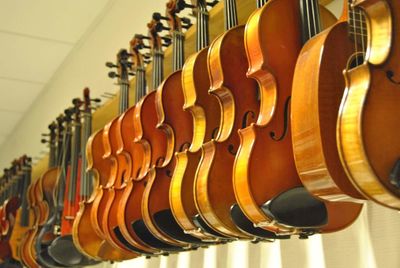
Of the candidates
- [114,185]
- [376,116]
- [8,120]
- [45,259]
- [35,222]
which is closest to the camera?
[376,116]

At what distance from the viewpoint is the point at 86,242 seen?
2.00 m

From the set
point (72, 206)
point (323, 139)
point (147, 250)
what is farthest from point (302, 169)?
point (72, 206)

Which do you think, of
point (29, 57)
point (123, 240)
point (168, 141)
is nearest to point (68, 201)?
point (123, 240)

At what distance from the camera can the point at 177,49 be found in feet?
5.88

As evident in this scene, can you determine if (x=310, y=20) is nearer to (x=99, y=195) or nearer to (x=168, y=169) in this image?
(x=168, y=169)

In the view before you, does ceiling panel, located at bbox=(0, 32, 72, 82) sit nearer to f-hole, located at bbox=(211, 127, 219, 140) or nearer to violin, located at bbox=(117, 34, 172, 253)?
violin, located at bbox=(117, 34, 172, 253)

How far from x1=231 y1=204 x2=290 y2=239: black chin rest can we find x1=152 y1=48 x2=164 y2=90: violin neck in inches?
31.0

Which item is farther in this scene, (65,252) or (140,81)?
(65,252)

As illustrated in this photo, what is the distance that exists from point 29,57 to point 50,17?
574 mm

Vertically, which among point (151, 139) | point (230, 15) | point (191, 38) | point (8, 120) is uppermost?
point (8, 120)

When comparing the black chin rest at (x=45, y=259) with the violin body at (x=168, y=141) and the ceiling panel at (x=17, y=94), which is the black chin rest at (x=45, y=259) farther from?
the ceiling panel at (x=17, y=94)

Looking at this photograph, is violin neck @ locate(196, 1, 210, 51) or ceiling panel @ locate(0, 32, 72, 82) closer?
violin neck @ locate(196, 1, 210, 51)

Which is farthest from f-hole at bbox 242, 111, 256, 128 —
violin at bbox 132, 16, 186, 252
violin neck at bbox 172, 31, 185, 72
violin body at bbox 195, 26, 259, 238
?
violin neck at bbox 172, 31, 185, 72

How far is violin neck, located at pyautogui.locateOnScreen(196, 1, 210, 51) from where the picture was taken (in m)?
1.58
